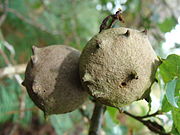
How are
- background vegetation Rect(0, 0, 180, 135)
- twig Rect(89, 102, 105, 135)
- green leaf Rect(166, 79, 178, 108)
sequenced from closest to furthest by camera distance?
green leaf Rect(166, 79, 178, 108) → twig Rect(89, 102, 105, 135) → background vegetation Rect(0, 0, 180, 135)

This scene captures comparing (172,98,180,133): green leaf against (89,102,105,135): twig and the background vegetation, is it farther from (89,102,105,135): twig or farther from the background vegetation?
the background vegetation

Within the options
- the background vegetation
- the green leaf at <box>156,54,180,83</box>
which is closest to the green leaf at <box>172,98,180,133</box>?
the green leaf at <box>156,54,180,83</box>

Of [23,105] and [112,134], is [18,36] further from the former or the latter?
→ [112,134]

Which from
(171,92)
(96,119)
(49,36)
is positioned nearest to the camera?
(171,92)

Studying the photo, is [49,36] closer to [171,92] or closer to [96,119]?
[96,119]

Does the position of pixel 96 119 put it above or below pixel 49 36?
above

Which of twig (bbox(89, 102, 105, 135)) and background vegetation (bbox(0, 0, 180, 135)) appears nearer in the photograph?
twig (bbox(89, 102, 105, 135))

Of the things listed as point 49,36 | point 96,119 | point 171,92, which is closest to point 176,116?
point 171,92

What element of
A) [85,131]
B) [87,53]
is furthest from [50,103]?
[85,131]

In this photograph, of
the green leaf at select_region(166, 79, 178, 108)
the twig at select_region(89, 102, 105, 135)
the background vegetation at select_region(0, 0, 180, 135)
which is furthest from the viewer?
the background vegetation at select_region(0, 0, 180, 135)

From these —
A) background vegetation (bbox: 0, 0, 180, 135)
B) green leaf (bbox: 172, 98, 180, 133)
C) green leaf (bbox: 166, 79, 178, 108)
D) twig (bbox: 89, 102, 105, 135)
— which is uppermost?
green leaf (bbox: 166, 79, 178, 108)

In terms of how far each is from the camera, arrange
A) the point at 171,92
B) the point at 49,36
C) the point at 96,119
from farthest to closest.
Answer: the point at 49,36
the point at 96,119
the point at 171,92
